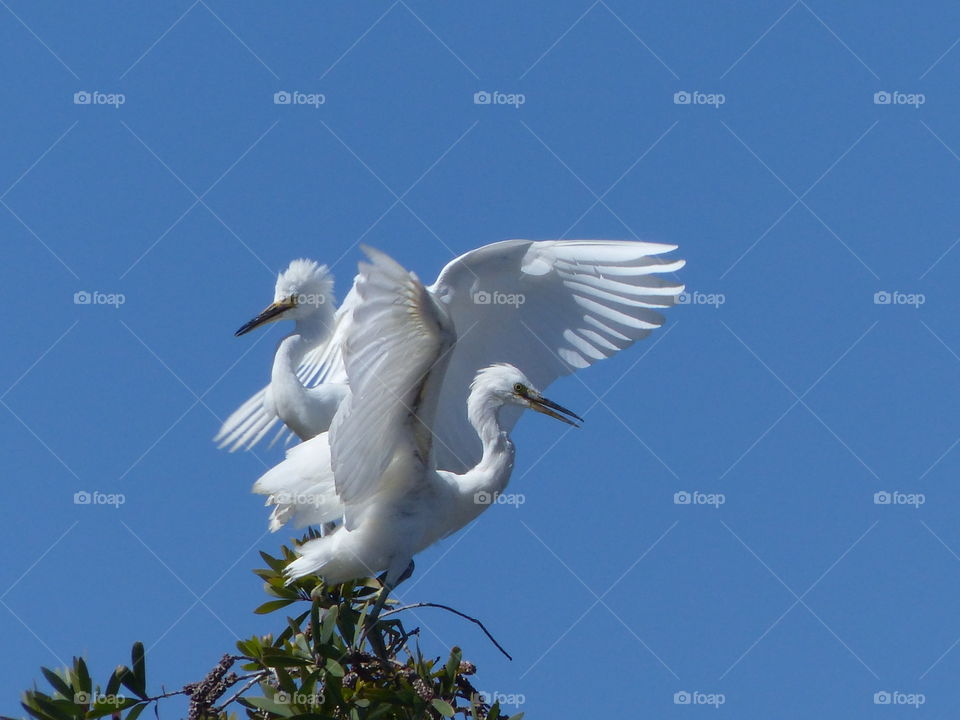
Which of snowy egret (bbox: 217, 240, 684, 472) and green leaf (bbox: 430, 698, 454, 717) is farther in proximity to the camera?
snowy egret (bbox: 217, 240, 684, 472)

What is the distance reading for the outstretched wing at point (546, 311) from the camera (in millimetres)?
7262

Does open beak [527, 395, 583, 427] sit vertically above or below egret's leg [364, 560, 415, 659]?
above

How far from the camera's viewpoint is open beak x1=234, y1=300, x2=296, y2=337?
8758mm

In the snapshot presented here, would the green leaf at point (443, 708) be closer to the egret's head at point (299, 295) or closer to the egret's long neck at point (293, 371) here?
the egret's long neck at point (293, 371)

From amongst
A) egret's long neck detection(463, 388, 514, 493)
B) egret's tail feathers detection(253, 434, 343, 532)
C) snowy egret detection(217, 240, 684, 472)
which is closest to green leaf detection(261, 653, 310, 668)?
egret's tail feathers detection(253, 434, 343, 532)

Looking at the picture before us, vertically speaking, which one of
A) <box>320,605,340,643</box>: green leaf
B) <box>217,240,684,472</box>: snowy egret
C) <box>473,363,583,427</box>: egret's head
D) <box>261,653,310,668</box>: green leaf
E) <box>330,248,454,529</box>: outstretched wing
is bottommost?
<box>261,653,310,668</box>: green leaf

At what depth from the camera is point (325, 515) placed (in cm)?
631

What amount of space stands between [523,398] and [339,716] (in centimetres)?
208

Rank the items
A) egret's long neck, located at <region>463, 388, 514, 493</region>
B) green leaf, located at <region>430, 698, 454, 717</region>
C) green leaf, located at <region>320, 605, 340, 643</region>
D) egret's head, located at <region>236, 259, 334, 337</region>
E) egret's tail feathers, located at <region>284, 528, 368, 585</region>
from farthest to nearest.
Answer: egret's head, located at <region>236, 259, 334, 337</region> → egret's long neck, located at <region>463, 388, 514, 493</region> → egret's tail feathers, located at <region>284, 528, 368, 585</region> → green leaf, located at <region>320, 605, 340, 643</region> → green leaf, located at <region>430, 698, 454, 717</region>

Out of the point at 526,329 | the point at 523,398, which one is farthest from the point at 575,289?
the point at 523,398

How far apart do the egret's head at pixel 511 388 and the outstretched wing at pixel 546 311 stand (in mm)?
577

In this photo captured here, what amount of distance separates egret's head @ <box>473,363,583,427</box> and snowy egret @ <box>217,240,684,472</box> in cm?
59

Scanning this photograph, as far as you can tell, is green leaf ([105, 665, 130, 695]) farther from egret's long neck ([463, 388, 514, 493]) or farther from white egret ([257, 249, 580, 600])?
egret's long neck ([463, 388, 514, 493])

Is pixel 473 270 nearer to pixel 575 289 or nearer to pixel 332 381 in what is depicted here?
pixel 575 289
